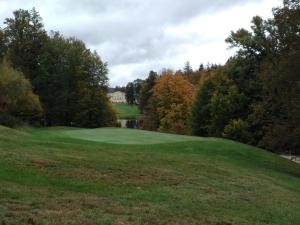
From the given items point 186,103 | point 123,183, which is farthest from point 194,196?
point 186,103

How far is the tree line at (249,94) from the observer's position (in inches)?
986

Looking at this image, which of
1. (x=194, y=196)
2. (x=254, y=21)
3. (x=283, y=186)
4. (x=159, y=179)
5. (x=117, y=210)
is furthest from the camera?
(x=254, y=21)

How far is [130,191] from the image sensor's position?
12031mm

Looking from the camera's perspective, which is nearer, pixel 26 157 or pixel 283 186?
pixel 26 157

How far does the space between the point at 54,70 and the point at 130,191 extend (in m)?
57.5

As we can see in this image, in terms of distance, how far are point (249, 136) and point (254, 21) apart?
11.9 m

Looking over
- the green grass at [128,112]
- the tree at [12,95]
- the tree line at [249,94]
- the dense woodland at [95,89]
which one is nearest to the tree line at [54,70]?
the dense woodland at [95,89]

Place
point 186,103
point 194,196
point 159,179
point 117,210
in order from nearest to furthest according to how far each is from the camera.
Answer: point 117,210
point 194,196
point 159,179
point 186,103

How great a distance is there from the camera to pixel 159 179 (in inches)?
566

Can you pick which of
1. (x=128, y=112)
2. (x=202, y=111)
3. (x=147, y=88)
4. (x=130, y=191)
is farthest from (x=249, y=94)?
(x=128, y=112)

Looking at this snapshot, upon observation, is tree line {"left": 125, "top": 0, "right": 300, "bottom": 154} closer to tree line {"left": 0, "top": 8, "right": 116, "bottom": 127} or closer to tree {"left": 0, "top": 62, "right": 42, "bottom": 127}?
tree line {"left": 0, "top": 8, "right": 116, "bottom": 127}

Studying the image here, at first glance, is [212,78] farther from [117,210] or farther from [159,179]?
[117,210]

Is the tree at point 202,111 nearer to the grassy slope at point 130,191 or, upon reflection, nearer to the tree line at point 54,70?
the tree line at point 54,70

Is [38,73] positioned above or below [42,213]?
above
